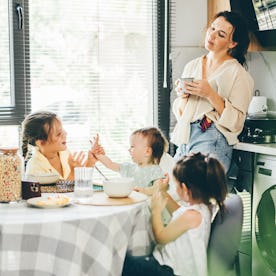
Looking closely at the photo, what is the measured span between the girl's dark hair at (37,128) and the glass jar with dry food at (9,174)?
26.7 inches

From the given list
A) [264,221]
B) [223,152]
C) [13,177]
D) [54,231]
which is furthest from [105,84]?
[54,231]

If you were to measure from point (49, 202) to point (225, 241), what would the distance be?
2.20 ft

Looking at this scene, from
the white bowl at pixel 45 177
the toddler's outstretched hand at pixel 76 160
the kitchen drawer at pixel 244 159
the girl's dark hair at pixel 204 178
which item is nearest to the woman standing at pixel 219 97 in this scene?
the kitchen drawer at pixel 244 159

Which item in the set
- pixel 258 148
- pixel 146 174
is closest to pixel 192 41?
pixel 258 148

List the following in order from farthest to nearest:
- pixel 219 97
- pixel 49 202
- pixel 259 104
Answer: pixel 259 104 → pixel 219 97 → pixel 49 202

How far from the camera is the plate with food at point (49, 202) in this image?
2.30 m

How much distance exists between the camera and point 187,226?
240 cm

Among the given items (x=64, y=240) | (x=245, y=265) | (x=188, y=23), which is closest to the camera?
(x=64, y=240)

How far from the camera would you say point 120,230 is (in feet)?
7.30

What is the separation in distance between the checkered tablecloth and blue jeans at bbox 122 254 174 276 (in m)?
0.15

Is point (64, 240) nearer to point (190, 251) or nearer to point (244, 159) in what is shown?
point (190, 251)

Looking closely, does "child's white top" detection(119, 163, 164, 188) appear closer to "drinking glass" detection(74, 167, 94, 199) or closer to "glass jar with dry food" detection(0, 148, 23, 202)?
"drinking glass" detection(74, 167, 94, 199)

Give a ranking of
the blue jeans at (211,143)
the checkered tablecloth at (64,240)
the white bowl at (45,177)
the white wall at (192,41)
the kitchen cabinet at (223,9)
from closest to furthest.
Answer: the checkered tablecloth at (64,240) → the white bowl at (45,177) → the blue jeans at (211,143) → the kitchen cabinet at (223,9) → the white wall at (192,41)

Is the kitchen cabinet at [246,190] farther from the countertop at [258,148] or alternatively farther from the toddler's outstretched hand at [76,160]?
the toddler's outstretched hand at [76,160]
